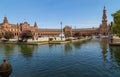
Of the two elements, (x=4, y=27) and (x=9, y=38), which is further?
(x=4, y=27)

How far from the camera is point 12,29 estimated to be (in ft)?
575

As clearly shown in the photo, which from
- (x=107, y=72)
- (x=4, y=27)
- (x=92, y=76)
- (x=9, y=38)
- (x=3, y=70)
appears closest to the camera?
(x=3, y=70)

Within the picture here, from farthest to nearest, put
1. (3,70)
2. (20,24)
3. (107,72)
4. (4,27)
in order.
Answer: (20,24) → (4,27) → (107,72) → (3,70)

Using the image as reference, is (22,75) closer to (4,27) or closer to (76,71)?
(76,71)

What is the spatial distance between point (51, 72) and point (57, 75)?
156 cm

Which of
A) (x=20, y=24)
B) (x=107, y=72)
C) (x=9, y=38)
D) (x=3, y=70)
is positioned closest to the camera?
(x=3, y=70)

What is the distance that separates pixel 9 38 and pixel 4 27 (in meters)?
76.3

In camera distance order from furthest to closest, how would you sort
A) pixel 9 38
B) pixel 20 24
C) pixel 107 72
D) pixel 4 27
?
pixel 20 24 → pixel 4 27 → pixel 9 38 → pixel 107 72

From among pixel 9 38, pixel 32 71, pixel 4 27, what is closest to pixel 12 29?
pixel 4 27

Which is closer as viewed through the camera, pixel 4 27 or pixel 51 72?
pixel 51 72

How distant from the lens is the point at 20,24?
183750mm

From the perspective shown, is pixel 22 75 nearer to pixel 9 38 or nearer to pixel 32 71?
pixel 32 71

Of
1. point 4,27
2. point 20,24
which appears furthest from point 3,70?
point 20,24

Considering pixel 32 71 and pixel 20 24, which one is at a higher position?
pixel 20 24
